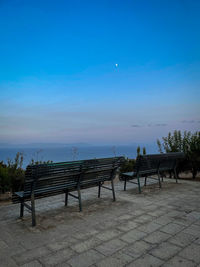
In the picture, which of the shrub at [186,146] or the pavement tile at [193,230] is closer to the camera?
the pavement tile at [193,230]

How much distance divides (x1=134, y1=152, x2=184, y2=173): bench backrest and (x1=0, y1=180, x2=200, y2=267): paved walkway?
112cm

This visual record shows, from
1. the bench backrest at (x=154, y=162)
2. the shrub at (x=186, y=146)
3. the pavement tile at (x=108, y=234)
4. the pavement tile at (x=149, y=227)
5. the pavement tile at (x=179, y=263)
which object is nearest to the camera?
the pavement tile at (x=179, y=263)

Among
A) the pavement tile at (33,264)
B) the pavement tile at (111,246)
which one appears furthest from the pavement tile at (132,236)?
the pavement tile at (33,264)

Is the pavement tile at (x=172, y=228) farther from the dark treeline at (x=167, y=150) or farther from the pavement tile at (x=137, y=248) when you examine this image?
the dark treeline at (x=167, y=150)

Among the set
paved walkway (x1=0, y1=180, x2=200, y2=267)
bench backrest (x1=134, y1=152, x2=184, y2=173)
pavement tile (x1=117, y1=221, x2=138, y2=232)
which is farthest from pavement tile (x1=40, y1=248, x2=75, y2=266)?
bench backrest (x1=134, y1=152, x2=184, y2=173)

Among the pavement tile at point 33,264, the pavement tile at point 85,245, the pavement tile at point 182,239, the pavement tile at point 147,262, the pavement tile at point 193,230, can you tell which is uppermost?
the pavement tile at point 33,264

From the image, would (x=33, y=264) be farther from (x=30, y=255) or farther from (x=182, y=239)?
(x=182, y=239)

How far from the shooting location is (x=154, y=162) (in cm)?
592

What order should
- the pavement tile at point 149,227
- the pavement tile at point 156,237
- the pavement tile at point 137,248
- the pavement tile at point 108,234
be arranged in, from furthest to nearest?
the pavement tile at point 149,227 < the pavement tile at point 108,234 < the pavement tile at point 156,237 < the pavement tile at point 137,248

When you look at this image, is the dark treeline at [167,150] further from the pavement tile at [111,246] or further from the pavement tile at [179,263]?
the pavement tile at [179,263]

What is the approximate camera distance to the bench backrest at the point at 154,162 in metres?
5.39

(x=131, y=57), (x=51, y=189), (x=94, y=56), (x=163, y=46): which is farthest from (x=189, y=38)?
(x=51, y=189)

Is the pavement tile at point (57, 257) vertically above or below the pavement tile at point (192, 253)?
above

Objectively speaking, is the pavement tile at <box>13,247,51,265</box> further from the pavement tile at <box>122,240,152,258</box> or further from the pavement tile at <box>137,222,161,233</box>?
the pavement tile at <box>137,222,161,233</box>
